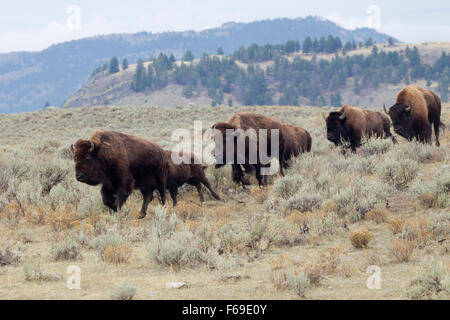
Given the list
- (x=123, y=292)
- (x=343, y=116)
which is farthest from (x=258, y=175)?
(x=123, y=292)

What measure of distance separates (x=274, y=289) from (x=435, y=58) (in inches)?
7353

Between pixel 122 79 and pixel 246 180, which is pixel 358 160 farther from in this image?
pixel 122 79

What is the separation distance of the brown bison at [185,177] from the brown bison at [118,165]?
710 millimetres

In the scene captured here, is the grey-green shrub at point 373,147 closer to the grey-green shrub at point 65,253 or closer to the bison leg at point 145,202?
the bison leg at point 145,202

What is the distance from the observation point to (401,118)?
14039mm

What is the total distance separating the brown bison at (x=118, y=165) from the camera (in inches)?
337

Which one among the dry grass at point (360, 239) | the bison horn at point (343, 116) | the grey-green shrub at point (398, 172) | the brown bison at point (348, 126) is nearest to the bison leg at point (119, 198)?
the dry grass at point (360, 239)

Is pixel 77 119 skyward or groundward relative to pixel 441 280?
groundward

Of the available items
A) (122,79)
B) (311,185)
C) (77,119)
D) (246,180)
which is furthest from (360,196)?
(122,79)

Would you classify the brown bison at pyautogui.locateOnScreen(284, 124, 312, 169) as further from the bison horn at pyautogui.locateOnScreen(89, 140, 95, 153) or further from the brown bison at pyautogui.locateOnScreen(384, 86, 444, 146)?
the bison horn at pyautogui.locateOnScreen(89, 140, 95, 153)

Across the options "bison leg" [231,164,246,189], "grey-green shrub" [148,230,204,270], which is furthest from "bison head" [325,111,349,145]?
"grey-green shrub" [148,230,204,270]

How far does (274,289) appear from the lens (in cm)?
497

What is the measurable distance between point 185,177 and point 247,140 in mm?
1639

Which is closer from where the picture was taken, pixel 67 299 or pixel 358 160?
pixel 67 299
